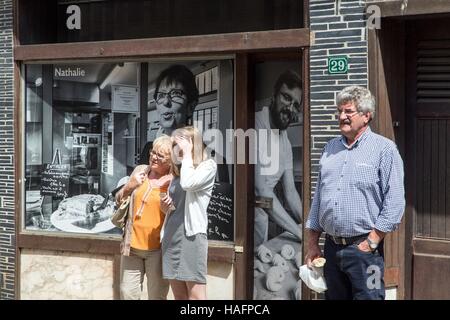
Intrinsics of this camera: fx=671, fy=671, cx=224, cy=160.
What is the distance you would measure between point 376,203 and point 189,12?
9.87 feet

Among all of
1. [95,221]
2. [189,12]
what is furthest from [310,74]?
[95,221]

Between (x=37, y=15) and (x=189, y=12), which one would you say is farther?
(x=37, y=15)

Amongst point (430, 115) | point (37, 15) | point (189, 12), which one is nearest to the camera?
point (430, 115)

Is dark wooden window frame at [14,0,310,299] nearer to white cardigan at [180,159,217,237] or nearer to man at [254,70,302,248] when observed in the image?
man at [254,70,302,248]

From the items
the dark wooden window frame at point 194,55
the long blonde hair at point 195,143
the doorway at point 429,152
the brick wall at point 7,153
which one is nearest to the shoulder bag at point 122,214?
the long blonde hair at point 195,143

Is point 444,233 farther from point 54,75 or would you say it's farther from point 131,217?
point 54,75

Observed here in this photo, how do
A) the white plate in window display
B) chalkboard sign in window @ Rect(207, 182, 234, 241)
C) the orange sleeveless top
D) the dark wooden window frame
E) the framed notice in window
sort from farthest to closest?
the white plate in window display < the framed notice in window < chalkboard sign in window @ Rect(207, 182, 234, 241) < the dark wooden window frame < the orange sleeveless top

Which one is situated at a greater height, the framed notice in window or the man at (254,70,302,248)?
the framed notice in window

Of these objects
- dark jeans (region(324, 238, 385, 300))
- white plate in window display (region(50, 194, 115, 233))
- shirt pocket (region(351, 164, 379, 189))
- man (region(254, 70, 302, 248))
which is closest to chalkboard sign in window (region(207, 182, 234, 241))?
man (region(254, 70, 302, 248))

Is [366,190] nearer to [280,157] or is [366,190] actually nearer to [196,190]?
[196,190]

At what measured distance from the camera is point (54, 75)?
6598 millimetres

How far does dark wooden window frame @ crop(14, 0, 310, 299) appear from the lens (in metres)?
5.51

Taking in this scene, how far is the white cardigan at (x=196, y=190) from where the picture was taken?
471 centimetres

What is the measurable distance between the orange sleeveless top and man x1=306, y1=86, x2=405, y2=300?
4.41 feet
